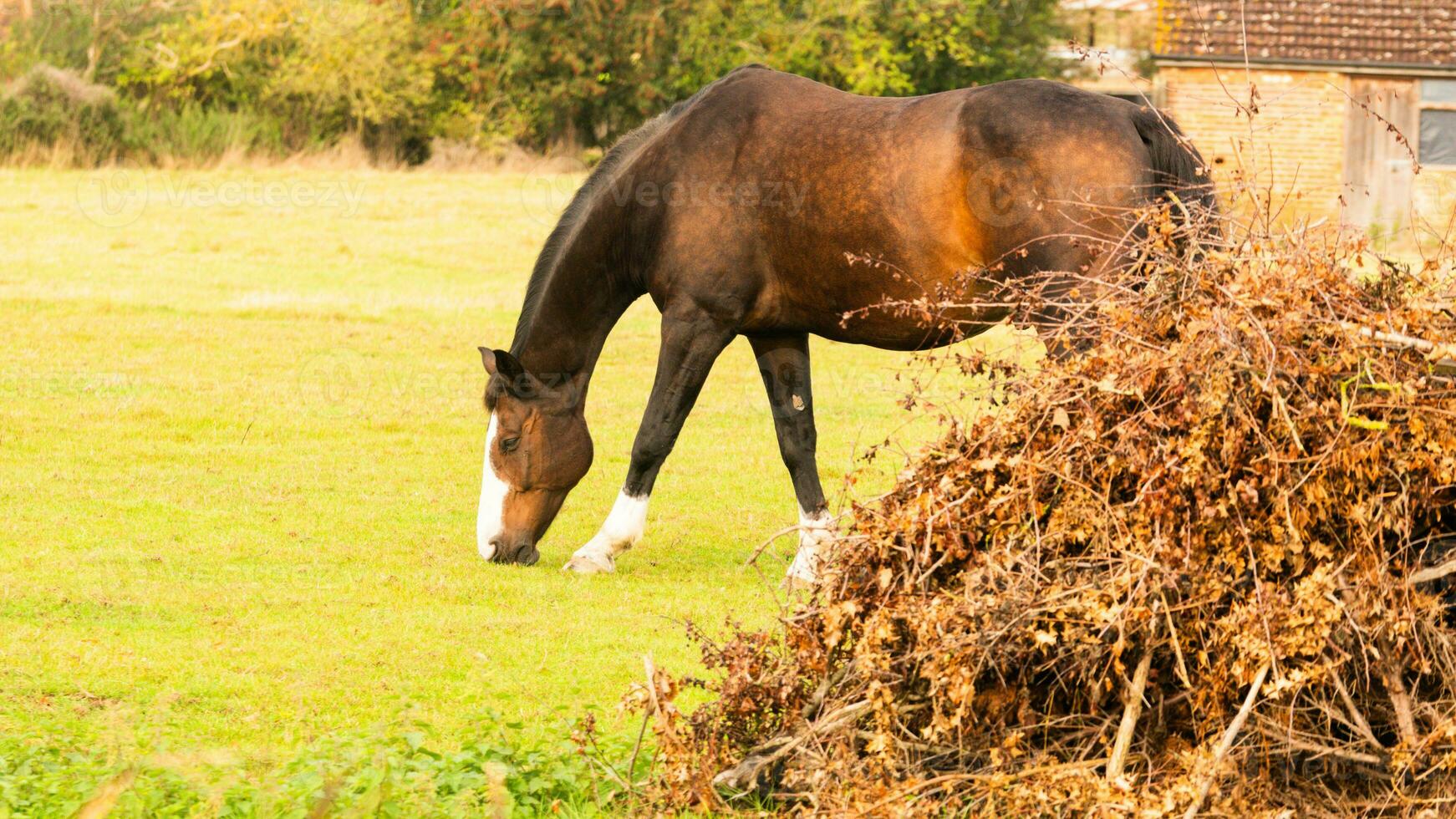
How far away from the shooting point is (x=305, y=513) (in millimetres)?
9492

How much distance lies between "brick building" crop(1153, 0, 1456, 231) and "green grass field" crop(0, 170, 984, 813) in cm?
1302

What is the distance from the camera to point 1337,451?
4285mm

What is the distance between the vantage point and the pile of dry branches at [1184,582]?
14.0 feet

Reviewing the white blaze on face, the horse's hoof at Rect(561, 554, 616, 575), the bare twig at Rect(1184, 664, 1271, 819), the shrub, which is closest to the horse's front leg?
the horse's hoof at Rect(561, 554, 616, 575)

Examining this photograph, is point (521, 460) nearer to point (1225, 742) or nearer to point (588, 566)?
point (588, 566)

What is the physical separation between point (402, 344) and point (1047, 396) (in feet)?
41.1

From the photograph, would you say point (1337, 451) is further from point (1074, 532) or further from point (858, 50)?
point (858, 50)

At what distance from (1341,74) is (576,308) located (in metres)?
23.7

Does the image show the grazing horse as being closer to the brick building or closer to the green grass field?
the green grass field

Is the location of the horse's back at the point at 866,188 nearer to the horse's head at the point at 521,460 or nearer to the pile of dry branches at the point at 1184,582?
the horse's head at the point at 521,460

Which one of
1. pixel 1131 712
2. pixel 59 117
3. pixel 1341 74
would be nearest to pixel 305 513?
pixel 1131 712

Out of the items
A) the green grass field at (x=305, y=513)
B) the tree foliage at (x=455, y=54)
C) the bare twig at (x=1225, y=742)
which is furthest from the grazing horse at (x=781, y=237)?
the tree foliage at (x=455, y=54)

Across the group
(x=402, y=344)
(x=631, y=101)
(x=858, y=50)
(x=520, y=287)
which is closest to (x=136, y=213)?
(x=520, y=287)

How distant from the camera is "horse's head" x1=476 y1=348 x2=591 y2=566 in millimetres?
8289
